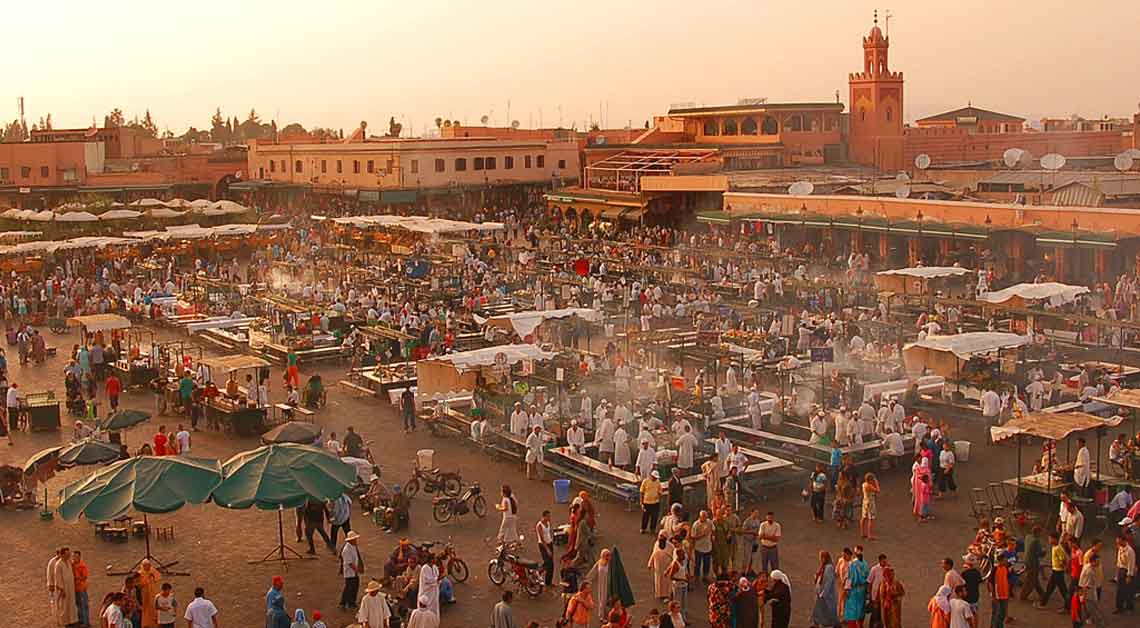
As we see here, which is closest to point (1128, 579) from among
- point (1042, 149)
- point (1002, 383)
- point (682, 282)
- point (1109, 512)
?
point (1109, 512)

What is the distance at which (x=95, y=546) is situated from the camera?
16.9 metres

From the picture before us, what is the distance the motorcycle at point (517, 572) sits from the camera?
48.5 feet

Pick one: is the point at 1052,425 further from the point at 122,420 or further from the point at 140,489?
the point at 122,420


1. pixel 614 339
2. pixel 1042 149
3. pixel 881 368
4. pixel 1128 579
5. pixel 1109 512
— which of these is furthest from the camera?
pixel 1042 149

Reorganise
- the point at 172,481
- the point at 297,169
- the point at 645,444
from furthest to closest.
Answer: the point at 297,169, the point at 645,444, the point at 172,481

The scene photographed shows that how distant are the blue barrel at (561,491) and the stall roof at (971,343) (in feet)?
28.0

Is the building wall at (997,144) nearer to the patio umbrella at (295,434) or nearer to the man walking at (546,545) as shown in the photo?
the patio umbrella at (295,434)

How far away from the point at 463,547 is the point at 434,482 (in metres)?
1.97

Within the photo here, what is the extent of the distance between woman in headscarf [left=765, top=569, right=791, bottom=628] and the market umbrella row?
213 inches

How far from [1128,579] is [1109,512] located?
2826 millimetres

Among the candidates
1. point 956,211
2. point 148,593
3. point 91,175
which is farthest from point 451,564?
point 91,175

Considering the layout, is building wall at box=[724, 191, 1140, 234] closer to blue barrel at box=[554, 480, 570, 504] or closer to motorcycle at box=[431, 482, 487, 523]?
blue barrel at box=[554, 480, 570, 504]

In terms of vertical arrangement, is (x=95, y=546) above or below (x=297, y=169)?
below

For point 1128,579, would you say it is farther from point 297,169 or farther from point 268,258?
point 297,169
